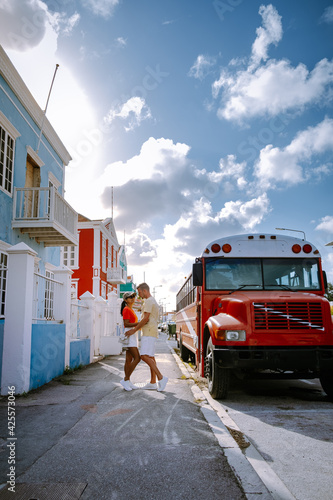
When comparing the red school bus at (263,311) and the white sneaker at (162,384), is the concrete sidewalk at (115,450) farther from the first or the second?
the red school bus at (263,311)

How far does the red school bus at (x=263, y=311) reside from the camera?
5.91 metres

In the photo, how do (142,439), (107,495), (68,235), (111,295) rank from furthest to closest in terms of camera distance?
(111,295), (68,235), (142,439), (107,495)

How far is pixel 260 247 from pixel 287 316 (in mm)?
1748

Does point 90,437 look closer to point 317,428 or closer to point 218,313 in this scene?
point 317,428

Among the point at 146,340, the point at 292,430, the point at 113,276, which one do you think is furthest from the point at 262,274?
the point at 113,276

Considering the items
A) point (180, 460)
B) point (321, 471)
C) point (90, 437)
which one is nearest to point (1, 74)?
point (90, 437)

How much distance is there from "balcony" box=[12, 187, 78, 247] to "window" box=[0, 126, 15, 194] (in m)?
0.38

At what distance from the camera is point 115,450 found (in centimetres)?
381

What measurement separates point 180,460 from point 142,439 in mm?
724

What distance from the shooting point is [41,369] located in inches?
296

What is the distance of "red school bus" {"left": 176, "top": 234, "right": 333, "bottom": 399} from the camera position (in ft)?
19.4

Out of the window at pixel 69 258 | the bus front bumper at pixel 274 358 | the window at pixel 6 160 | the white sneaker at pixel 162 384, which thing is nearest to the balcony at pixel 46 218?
the window at pixel 6 160

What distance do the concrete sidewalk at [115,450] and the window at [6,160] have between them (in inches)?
272

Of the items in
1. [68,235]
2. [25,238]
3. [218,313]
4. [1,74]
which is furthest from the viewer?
[68,235]
